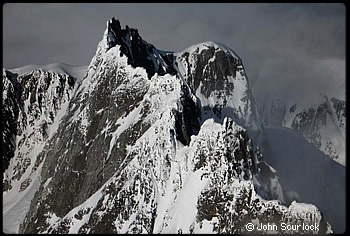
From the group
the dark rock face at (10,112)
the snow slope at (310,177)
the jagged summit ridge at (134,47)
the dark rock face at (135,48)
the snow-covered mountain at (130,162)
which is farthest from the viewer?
the dark rock face at (10,112)

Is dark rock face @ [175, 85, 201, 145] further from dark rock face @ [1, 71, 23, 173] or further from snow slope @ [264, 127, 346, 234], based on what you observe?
dark rock face @ [1, 71, 23, 173]

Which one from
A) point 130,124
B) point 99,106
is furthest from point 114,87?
point 130,124

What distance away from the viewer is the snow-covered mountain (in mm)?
107188

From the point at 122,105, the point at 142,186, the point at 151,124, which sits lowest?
the point at 142,186

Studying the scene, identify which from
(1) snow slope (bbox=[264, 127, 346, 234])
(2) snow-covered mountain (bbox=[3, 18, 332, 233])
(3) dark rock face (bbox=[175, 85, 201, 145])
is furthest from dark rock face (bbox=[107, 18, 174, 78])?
(1) snow slope (bbox=[264, 127, 346, 234])

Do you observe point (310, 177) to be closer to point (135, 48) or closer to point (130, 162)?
point (130, 162)

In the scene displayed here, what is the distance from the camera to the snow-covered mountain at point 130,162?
107188 mm

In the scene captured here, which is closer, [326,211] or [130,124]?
[130,124]

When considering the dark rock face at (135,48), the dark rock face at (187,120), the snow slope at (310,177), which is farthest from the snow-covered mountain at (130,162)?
the snow slope at (310,177)

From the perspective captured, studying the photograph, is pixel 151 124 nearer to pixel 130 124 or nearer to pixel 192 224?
pixel 130 124

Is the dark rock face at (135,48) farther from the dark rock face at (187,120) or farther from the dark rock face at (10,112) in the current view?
the dark rock face at (10,112)

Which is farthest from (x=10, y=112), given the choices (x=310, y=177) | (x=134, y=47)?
(x=310, y=177)

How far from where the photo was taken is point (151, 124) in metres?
129

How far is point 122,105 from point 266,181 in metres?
38.9
